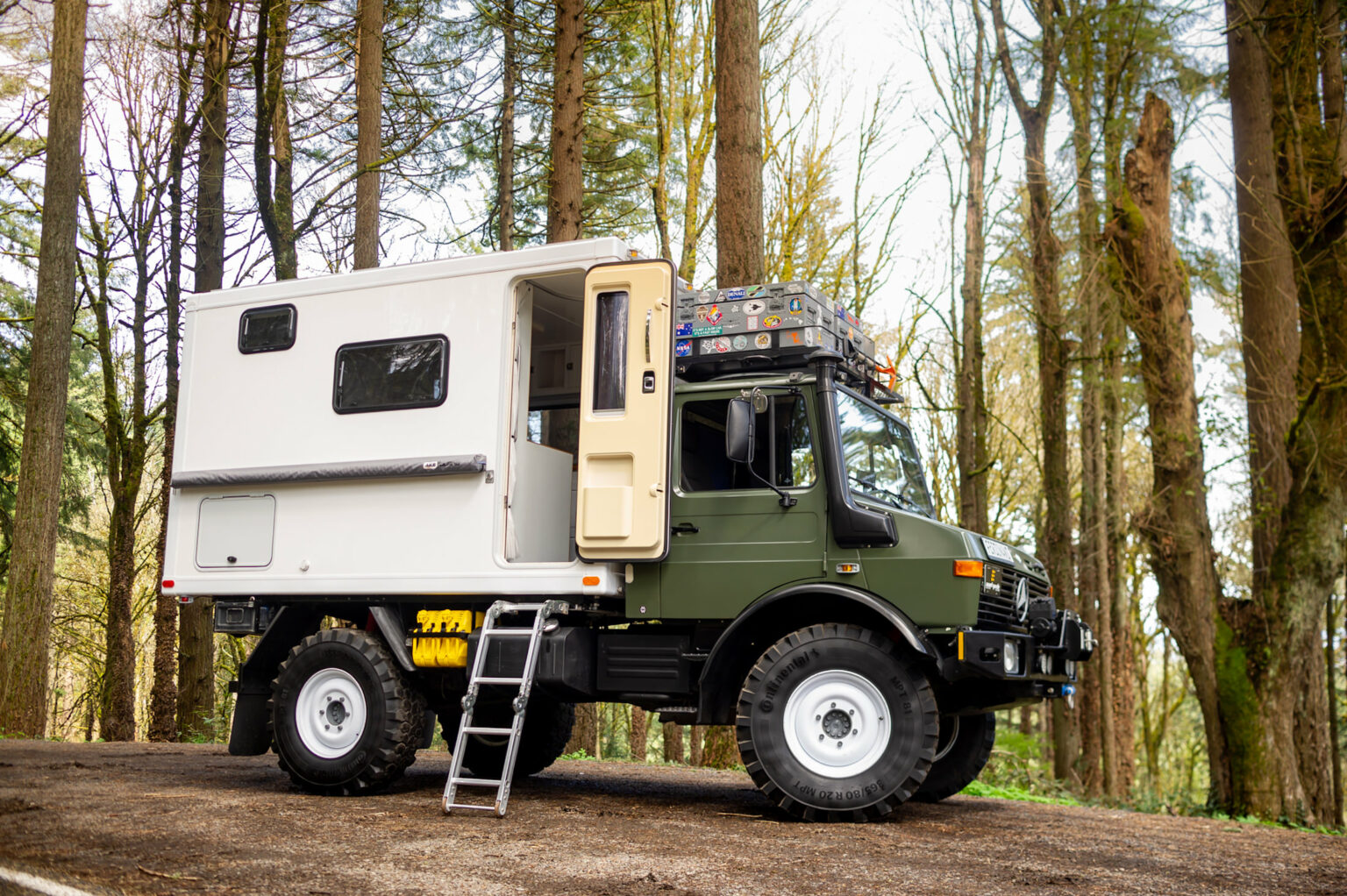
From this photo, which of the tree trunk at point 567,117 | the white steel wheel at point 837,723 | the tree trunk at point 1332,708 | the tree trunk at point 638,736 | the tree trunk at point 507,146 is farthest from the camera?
the tree trunk at point 638,736

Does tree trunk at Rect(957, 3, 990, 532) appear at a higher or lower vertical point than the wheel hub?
higher

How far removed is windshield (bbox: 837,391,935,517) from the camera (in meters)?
6.86

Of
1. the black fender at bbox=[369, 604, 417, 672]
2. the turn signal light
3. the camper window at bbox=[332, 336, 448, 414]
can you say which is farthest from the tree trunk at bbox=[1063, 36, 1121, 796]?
the black fender at bbox=[369, 604, 417, 672]

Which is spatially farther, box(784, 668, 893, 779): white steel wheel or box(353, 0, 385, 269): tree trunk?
box(353, 0, 385, 269): tree trunk

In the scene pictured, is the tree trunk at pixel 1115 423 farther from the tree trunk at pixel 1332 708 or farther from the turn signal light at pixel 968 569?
the turn signal light at pixel 968 569

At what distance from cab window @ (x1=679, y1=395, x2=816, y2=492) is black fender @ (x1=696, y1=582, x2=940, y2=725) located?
0.68 m

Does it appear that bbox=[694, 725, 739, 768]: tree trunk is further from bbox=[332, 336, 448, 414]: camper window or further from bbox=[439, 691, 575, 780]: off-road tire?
bbox=[332, 336, 448, 414]: camper window

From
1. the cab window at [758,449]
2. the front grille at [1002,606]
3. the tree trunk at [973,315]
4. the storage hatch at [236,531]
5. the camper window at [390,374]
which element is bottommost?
the front grille at [1002,606]

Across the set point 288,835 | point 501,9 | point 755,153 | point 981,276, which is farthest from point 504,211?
point 288,835

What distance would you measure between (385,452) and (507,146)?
10.2m

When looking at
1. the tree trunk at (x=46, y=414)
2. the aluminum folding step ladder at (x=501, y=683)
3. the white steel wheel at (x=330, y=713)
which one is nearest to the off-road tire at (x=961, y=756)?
the aluminum folding step ladder at (x=501, y=683)

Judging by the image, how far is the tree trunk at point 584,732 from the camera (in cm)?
Answer: 1280

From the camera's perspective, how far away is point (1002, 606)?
6793mm

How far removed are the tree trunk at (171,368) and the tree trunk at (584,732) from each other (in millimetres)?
6283
